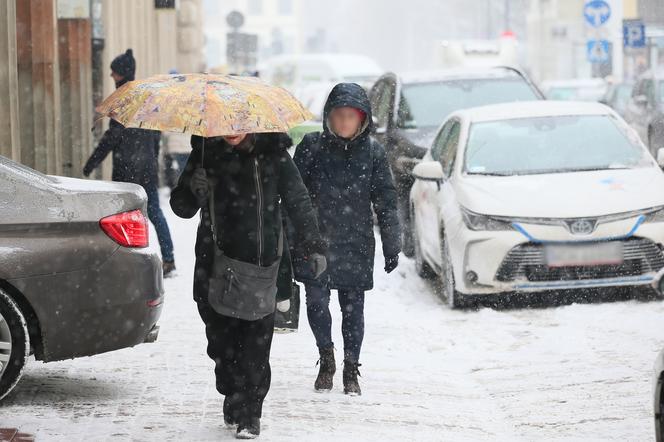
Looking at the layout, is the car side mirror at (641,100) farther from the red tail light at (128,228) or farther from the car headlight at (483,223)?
the red tail light at (128,228)

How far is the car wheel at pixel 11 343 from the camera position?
7.16 meters

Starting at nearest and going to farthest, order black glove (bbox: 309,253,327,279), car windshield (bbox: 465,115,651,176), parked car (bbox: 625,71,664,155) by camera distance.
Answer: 1. black glove (bbox: 309,253,327,279)
2. car windshield (bbox: 465,115,651,176)
3. parked car (bbox: 625,71,664,155)

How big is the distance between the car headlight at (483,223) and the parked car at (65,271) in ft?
12.2

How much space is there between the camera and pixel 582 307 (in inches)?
418

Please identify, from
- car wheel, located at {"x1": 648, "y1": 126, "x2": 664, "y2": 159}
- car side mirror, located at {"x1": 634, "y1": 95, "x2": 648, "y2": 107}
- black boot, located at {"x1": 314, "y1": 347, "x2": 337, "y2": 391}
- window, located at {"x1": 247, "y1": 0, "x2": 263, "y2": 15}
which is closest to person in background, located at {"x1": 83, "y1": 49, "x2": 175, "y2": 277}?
black boot, located at {"x1": 314, "y1": 347, "x2": 337, "y2": 391}

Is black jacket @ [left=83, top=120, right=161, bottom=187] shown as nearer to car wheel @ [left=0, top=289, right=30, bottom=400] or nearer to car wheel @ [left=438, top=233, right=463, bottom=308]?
car wheel @ [left=438, top=233, right=463, bottom=308]

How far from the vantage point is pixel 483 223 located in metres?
10.7

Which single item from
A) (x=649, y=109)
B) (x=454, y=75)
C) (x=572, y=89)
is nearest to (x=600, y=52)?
(x=572, y=89)

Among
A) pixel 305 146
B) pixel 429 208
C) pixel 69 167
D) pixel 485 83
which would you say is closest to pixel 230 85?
pixel 305 146

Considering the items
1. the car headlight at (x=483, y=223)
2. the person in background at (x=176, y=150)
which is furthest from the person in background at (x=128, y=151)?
the person in background at (x=176, y=150)

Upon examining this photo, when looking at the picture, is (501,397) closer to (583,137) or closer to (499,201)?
(499,201)

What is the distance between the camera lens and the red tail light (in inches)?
290

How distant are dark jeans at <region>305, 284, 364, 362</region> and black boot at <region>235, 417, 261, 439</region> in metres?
1.23

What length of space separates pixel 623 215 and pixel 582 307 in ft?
2.34
